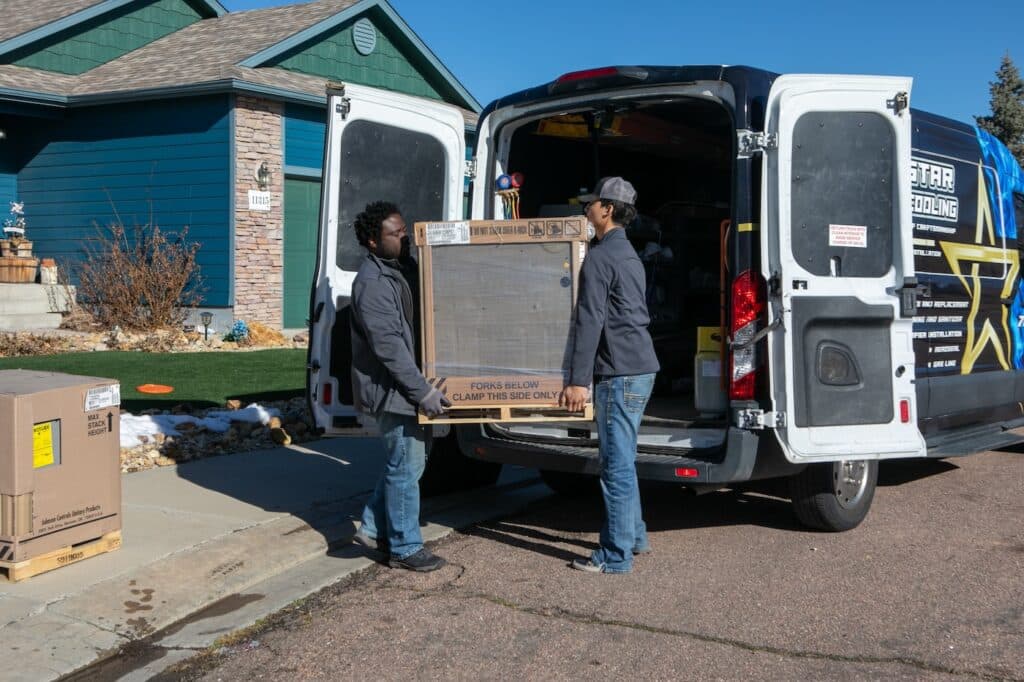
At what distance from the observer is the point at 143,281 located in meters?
15.6

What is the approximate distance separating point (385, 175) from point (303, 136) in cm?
1085

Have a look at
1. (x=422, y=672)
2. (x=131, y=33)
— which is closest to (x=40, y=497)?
(x=422, y=672)

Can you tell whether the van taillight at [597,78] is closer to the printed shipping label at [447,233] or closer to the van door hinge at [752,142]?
the van door hinge at [752,142]

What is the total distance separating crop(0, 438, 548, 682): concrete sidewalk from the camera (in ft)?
14.9

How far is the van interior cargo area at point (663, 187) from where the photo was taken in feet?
23.6

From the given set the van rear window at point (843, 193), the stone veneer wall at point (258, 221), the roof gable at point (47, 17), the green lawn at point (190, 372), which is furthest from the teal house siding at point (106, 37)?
the van rear window at point (843, 193)

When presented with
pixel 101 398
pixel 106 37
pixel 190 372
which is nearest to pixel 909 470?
pixel 101 398

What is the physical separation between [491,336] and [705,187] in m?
3.85

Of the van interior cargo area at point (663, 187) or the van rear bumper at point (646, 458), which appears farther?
the van interior cargo area at point (663, 187)

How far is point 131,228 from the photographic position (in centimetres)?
1673

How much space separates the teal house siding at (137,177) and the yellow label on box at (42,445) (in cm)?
1110

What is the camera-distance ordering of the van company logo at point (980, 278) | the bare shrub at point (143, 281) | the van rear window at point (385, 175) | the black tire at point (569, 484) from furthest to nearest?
the bare shrub at point (143, 281) → the black tire at point (569, 484) → the van company logo at point (980, 278) → the van rear window at point (385, 175)

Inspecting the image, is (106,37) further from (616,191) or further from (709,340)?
(709,340)

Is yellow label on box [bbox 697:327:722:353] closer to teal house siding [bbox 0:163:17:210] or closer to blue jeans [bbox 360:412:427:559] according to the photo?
blue jeans [bbox 360:412:427:559]
